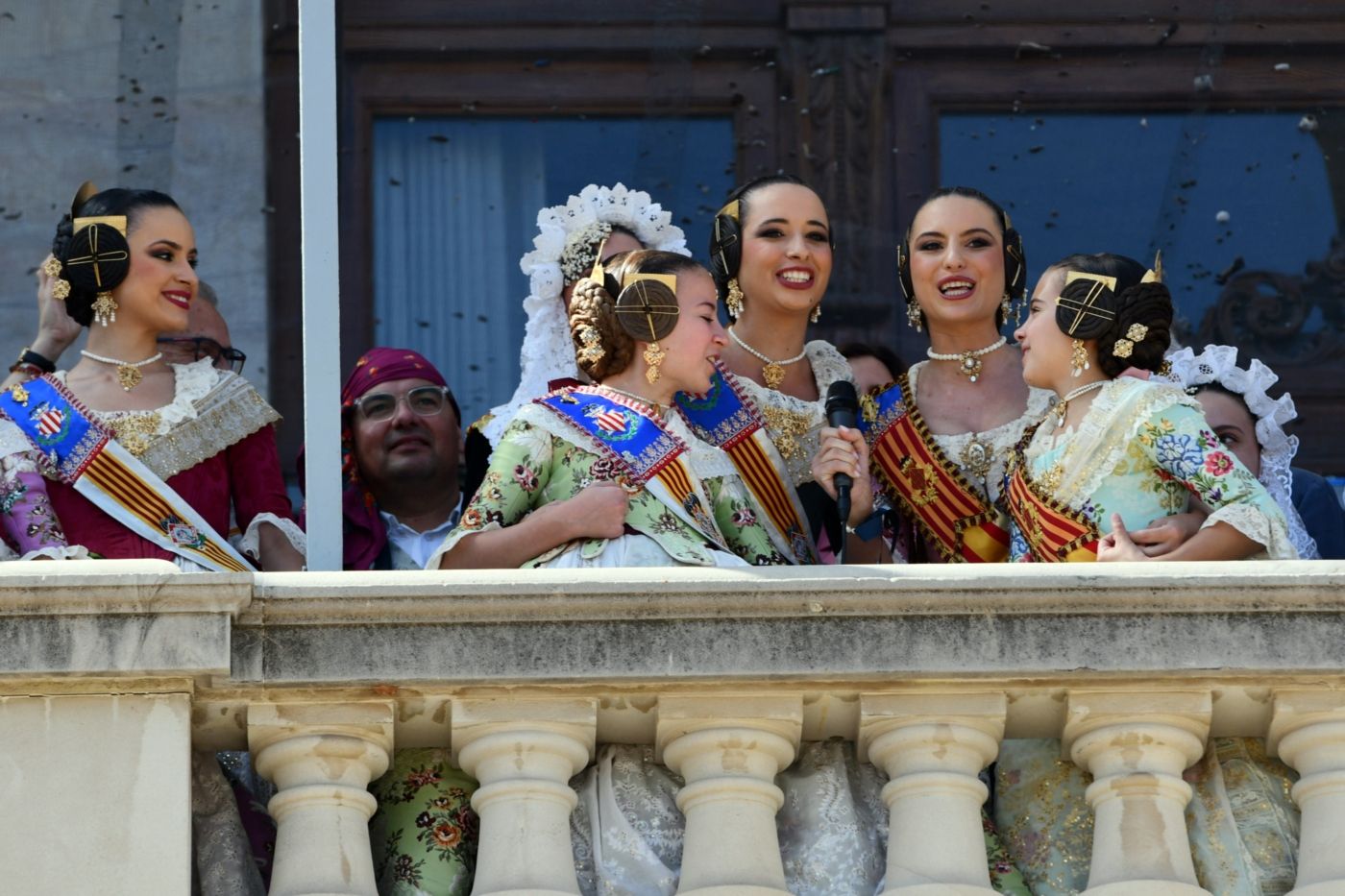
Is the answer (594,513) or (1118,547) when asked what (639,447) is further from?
A: (1118,547)

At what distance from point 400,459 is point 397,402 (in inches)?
5.4

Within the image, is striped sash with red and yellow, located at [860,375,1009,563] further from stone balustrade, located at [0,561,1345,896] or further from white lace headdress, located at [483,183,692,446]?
stone balustrade, located at [0,561,1345,896]

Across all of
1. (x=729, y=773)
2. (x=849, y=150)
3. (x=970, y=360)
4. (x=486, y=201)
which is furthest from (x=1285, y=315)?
(x=729, y=773)

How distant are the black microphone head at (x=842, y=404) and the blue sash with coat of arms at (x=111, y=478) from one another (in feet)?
3.70

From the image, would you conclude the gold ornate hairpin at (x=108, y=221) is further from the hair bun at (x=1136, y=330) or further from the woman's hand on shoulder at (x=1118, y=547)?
the woman's hand on shoulder at (x=1118, y=547)

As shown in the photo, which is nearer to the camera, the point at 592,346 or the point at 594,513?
the point at 594,513

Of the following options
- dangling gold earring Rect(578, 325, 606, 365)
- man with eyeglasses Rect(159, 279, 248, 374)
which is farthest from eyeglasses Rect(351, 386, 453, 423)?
dangling gold earring Rect(578, 325, 606, 365)

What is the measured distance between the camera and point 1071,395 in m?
6.36

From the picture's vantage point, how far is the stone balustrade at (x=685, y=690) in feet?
17.1

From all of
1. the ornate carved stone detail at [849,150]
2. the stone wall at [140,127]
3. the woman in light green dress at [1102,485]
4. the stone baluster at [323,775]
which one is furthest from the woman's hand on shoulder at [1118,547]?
the stone wall at [140,127]

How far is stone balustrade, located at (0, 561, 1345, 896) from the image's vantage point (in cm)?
520

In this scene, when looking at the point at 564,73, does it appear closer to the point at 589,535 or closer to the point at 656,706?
the point at 589,535

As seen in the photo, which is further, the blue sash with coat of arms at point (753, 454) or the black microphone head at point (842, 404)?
the blue sash with coat of arms at point (753, 454)

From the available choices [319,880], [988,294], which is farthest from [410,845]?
[988,294]
